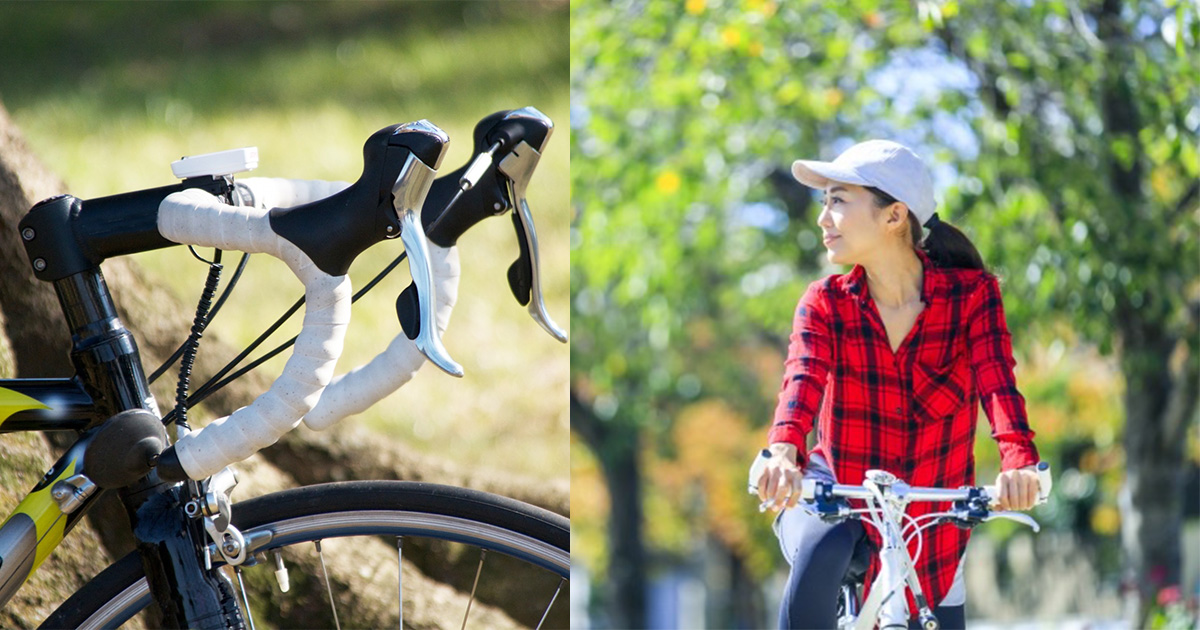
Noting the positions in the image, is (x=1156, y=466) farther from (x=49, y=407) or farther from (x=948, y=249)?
(x=49, y=407)

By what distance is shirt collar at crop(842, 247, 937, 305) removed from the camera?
2.49 m

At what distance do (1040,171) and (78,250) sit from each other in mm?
3950

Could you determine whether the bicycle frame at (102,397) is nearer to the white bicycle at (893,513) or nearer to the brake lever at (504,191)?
the brake lever at (504,191)

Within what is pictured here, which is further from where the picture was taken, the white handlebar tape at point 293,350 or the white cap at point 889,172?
the white cap at point 889,172

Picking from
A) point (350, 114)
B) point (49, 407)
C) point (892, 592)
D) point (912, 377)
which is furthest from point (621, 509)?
point (49, 407)

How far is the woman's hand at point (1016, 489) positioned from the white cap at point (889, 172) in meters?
0.53

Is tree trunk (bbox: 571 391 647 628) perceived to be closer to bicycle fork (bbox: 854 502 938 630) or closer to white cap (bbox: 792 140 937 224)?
white cap (bbox: 792 140 937 224)

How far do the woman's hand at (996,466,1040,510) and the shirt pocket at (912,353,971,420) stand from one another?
0.29 m

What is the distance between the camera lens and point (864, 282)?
8.25ft

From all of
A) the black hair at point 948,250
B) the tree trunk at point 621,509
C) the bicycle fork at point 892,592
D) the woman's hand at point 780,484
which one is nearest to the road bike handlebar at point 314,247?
the woman's hand at point 780,484

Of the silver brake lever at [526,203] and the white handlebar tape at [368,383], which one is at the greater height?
the silver brake lever at [526,203]

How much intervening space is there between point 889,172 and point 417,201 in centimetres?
94

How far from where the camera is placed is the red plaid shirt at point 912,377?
8.13 ft

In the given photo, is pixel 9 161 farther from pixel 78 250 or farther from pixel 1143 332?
pixel 1143 332
